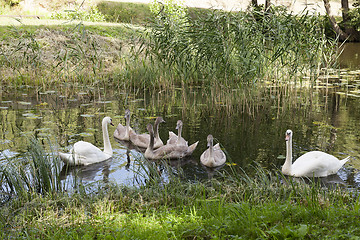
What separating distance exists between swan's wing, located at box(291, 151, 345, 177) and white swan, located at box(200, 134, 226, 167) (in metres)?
Answer: 1.34

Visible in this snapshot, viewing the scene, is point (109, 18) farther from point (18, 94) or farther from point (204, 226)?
point (204, 226)

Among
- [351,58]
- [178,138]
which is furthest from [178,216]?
[351,58]

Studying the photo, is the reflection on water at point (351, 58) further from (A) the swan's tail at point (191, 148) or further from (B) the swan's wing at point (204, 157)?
(B) the swan's wing at point (204, 157)

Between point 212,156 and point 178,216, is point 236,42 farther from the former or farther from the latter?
point 178,216

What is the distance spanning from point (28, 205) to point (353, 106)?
978 centimetres

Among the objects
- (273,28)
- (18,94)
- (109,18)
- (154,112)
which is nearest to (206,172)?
(154,112)

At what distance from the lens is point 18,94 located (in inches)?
507

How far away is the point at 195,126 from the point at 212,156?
2.54 m

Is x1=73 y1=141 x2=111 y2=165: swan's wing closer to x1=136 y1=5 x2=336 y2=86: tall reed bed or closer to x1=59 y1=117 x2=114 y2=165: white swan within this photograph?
x1=59 y1=117 x2=114 y2=165: white swan

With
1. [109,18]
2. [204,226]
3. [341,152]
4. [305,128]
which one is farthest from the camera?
[109,18]

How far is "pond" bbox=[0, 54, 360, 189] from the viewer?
7.25 m

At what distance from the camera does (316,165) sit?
6570 mm

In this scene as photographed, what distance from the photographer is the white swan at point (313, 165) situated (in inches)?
259

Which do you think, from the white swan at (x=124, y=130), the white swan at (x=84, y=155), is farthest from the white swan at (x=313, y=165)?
the white swan at (x=124, y=130)
